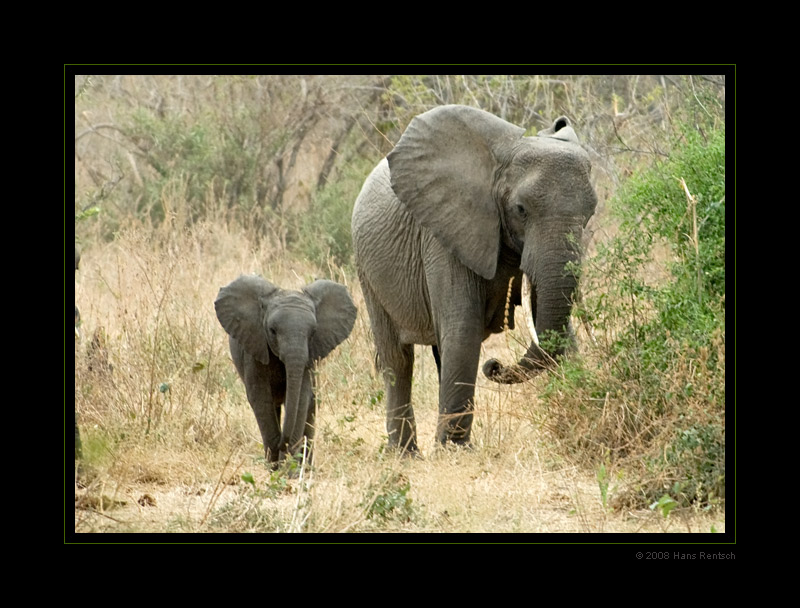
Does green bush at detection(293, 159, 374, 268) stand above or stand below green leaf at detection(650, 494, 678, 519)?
above

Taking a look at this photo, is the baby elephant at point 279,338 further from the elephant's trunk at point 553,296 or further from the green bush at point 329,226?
the green bush at point 329,226

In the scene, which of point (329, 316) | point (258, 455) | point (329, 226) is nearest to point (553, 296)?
point (329, 316)

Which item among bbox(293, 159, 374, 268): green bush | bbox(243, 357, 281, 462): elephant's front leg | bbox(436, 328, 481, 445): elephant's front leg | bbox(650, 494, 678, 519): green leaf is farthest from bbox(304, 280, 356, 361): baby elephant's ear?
bbox(293, 159, 374, 268): green bush

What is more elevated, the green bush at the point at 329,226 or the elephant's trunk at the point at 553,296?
the green bush at the point at 329,226

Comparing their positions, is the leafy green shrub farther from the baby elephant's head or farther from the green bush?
the green bush

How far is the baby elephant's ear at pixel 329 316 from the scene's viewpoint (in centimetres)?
768

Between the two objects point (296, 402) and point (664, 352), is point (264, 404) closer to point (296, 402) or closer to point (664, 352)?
point (296, 402)

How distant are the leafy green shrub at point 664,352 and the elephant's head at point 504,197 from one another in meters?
0.19

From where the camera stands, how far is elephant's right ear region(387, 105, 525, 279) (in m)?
→ 7.35

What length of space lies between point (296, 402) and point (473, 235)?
1.45 meters

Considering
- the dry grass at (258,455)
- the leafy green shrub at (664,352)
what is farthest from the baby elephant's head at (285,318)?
the leafy green shrub at (664,352)

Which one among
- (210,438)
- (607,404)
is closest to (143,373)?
(210,438)

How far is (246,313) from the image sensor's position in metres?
7.62

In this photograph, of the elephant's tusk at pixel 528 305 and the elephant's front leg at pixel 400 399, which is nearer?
the elephant's tusk at pixel 528 305
